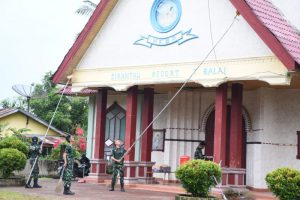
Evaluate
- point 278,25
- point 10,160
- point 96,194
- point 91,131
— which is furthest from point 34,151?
point 278,25

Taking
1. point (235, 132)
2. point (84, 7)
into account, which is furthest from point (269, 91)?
point (84, 7)

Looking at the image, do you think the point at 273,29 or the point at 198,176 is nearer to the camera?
the point at 198,176

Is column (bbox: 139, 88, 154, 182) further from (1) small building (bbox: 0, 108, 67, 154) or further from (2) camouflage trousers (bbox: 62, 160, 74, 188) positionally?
(1) small building (bbox: 0, 108, 67, 154)

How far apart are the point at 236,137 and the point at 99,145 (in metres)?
5.57

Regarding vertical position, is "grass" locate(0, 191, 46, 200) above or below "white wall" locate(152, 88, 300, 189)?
below

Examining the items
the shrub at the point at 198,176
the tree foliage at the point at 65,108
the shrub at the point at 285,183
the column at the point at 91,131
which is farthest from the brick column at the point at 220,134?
the tree foliage at the point at 65,108

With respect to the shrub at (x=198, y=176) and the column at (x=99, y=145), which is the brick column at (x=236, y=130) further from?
the column at (x=99, y=145)

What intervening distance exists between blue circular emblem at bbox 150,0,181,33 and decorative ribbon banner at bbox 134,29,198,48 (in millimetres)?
292

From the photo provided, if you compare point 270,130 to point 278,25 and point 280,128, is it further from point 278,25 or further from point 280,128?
point 278,25

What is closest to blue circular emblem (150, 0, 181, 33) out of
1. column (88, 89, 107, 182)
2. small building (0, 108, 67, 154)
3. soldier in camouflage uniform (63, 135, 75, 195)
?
column (88, 89, 107, 182)

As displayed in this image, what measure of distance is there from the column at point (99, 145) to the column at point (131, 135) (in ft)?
4.95

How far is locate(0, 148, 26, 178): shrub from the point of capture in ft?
56.1

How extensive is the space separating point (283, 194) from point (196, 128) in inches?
314

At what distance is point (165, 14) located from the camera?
57.6ft
